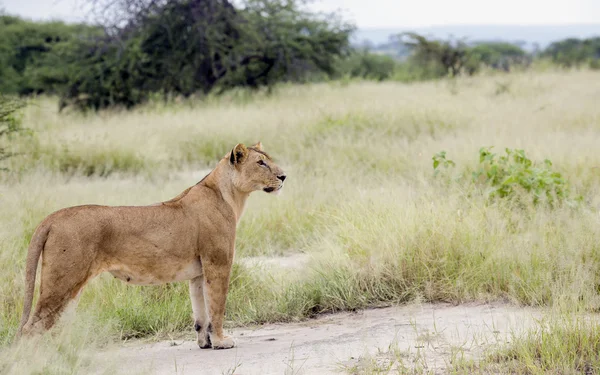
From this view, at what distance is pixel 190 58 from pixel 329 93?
12.0ft

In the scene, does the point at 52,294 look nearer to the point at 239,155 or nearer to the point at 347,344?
the point at 239,155

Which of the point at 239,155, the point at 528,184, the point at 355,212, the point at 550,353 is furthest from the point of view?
the point at 528,184

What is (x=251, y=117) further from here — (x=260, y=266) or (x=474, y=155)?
(x=260, y=266)

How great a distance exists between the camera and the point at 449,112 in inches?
516

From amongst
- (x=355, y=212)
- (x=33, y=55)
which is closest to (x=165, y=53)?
(x=33, y=55)

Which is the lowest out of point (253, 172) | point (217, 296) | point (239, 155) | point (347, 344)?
point (347, 344)

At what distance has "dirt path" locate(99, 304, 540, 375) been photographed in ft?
14.6

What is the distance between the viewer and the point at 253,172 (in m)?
5.03

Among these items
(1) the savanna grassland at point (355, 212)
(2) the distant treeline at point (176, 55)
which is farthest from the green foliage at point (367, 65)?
(1) the savanna grassland at point (355, 212)

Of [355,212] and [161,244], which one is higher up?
[161,244]

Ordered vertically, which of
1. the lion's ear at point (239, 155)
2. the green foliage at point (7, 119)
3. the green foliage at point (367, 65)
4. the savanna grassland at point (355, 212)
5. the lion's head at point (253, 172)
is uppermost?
the lion's ear at point (239, 155)

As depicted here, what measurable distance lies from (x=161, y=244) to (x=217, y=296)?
51 cm

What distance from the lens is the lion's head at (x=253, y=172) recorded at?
16.5 ft

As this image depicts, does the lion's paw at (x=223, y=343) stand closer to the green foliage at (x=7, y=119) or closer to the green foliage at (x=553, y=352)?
the green foliage at (x=553, y=352)
